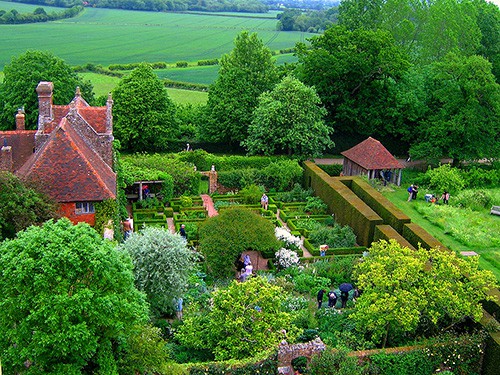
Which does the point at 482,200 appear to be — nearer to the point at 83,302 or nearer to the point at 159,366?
the point at 159,366

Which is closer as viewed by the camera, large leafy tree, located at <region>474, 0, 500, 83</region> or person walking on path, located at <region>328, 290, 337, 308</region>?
person walking on path, located at <region>328, 290, 337, 308</region>

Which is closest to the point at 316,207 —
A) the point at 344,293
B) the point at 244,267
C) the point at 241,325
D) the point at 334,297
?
the point at 244,267

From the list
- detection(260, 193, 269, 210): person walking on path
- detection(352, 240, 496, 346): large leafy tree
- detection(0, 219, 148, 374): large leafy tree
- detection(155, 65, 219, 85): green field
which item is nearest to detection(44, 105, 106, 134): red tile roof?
detection(260, 193, 269, 210): person walking on path

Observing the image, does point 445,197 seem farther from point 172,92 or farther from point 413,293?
point 172,92

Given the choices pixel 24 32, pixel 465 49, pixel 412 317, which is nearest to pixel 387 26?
pixel 465 49

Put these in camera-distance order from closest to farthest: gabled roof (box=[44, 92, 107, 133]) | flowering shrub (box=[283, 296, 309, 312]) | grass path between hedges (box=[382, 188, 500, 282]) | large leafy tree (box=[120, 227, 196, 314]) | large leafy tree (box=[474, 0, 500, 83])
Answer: large leafy tree (box=[120, 227, 196, 314]) → flowering shrub (box=[283, 296, 309, 312]) → grass path between hedges (box=[382, 188, 500, 282]) → gabled roof (box=[44, 92, 107, 133]) → large leafy tree (box=[474, 0, 500, 83])

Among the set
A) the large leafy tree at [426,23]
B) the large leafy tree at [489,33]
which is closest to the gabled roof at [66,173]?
the large leafy tree at [426,23]

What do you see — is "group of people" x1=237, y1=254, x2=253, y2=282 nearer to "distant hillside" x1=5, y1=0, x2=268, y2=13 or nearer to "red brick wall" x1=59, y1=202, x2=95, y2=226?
"red brick wall" x1=59, y1=202, x2=95, y2=226

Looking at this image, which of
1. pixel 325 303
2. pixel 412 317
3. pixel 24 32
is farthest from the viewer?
pixel 24 32
